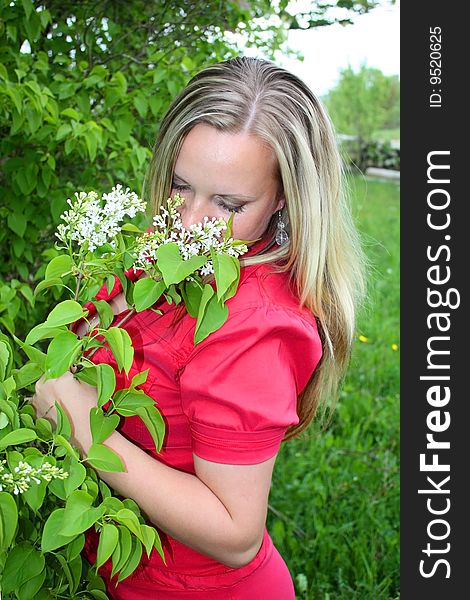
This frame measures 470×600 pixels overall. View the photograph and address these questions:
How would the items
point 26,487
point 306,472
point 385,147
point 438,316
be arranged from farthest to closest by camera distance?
1. point 385,147
2. point 306,472
3. point 438,316
4. point 26,487

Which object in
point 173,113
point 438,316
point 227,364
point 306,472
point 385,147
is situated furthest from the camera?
point 385,147

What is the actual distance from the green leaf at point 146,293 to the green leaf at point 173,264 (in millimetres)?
63

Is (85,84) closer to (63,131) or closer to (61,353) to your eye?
(63,131)

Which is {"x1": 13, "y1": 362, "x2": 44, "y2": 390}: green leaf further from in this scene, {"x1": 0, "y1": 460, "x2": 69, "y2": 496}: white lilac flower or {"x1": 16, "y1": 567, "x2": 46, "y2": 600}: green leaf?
{"x1": 16, "y1": 567, "x2": 46, "y2": 600}: green leaf

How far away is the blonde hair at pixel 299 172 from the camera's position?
162 cm

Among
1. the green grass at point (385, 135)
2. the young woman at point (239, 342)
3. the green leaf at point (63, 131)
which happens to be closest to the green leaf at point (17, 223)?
the green leaf at point (63, 131)

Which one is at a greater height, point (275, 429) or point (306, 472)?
point (275, 429)

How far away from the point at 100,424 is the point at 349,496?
8.49ft

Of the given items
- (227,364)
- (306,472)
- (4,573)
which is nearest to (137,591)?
(4,573)

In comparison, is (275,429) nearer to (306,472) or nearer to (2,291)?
(2,291)

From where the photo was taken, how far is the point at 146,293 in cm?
129

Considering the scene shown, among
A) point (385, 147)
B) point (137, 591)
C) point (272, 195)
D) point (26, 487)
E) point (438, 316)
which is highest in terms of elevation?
point (385, 147)

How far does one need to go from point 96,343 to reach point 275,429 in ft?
1.20

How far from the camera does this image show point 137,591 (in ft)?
5.49
